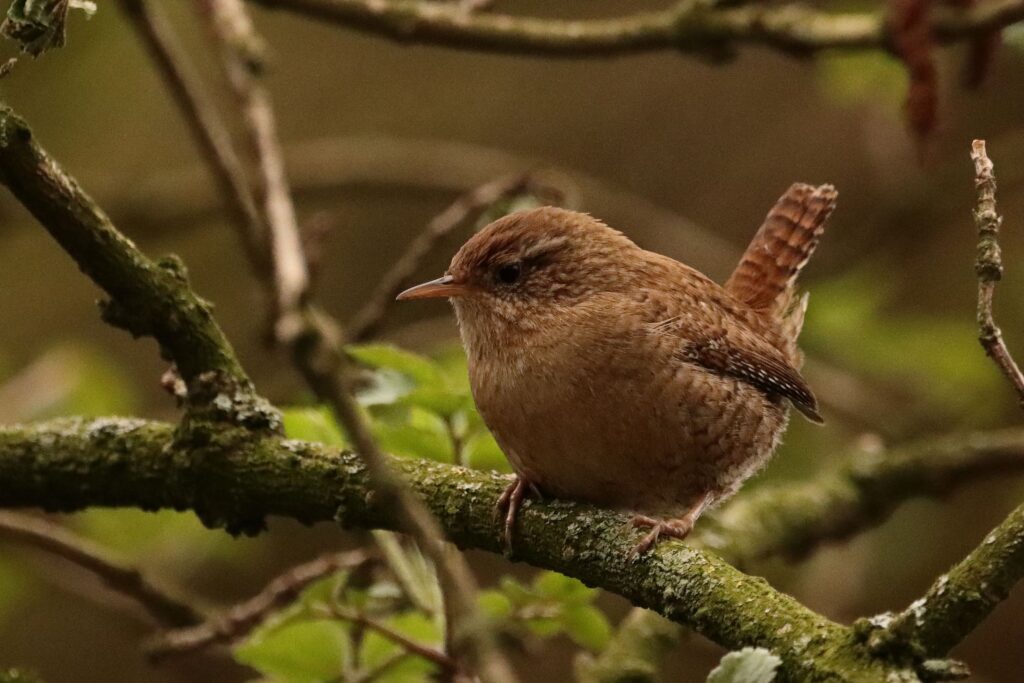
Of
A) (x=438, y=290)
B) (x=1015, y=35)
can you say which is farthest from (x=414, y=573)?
(x=1015, y=35)

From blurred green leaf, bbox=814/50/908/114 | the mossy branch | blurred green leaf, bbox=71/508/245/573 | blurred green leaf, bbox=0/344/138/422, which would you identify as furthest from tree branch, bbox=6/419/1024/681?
blurred green leaf, bbox=814/50/908/114

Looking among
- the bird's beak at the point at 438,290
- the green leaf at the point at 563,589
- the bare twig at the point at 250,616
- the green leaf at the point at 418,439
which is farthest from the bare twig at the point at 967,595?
the bird's beak at the point at 438,290

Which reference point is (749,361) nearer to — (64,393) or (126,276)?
(126,276)

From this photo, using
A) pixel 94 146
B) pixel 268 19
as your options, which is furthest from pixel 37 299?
pixel 268 19

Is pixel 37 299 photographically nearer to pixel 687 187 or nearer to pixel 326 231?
pixel 687 187

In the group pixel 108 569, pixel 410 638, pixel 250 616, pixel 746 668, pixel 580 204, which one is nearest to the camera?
pixel 746 668
